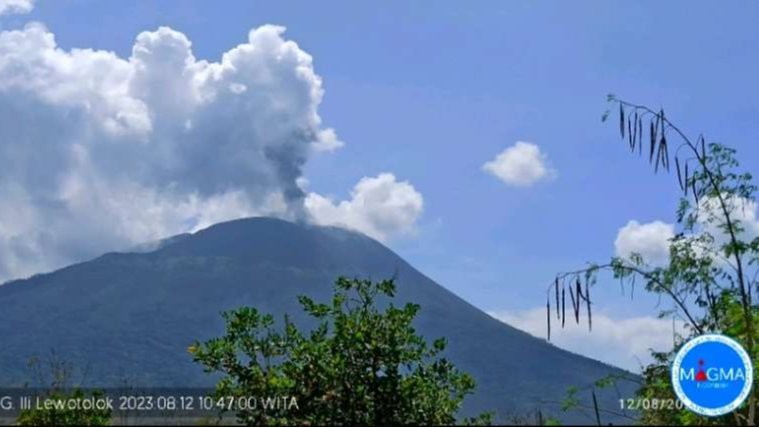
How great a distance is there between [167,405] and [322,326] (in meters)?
2.31

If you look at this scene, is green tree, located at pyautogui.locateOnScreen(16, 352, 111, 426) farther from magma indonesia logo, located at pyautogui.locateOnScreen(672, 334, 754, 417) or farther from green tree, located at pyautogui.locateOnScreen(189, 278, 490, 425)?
magma indonesia logo, located at pyautogui.locateOnScreen(672, 334, 754, 417)

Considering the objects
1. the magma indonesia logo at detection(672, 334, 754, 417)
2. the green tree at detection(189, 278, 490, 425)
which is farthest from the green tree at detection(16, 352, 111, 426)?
the magma indonesia logo at detection(672, 334, 754, 417)

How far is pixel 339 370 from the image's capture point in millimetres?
13758

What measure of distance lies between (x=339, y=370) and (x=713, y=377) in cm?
477

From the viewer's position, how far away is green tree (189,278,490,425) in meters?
13.5

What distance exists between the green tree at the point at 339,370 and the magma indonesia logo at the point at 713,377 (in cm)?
267

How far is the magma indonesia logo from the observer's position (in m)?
13.4

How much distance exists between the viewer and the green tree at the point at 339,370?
44.3 ft

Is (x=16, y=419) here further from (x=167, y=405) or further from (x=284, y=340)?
(x=284, y=340)

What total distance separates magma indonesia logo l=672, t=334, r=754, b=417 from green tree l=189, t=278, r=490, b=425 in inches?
105

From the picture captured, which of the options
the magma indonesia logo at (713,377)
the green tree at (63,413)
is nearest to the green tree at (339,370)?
the green tree at (63,413)

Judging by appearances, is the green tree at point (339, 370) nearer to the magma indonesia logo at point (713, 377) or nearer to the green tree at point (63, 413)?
the green tree at point (63, 413)

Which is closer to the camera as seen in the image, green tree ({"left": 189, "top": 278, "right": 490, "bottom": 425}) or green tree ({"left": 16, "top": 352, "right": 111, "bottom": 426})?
green tree ({"left": 16, "top": 352, "right": 111, "bottom": 426})

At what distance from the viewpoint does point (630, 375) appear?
18.6 m
